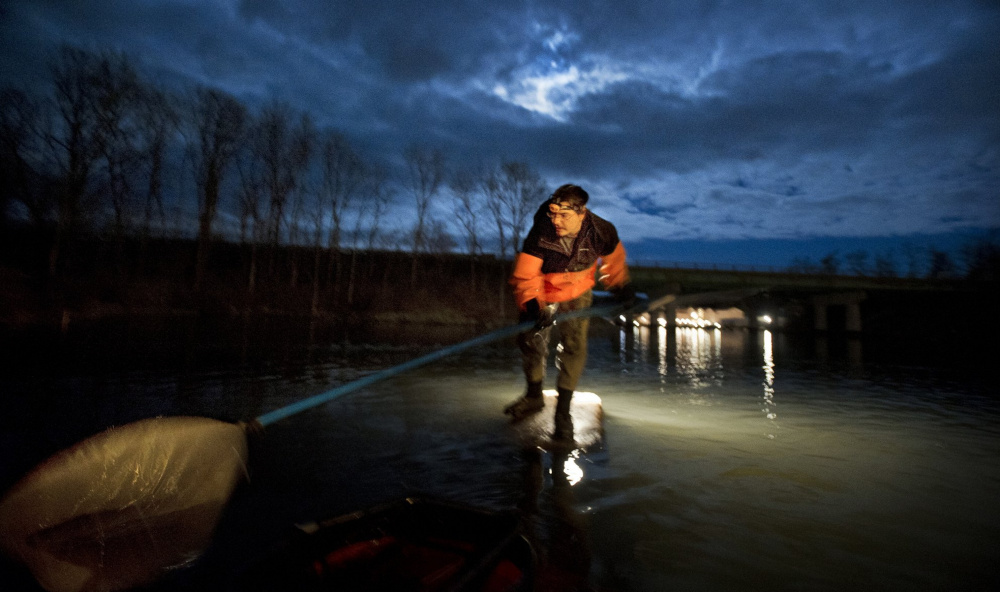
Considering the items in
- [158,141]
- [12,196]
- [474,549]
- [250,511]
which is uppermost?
[158,141]

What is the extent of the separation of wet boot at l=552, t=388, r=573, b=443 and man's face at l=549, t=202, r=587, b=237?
131cm

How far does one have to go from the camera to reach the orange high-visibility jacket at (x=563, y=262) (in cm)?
373

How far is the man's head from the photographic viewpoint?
365 cm

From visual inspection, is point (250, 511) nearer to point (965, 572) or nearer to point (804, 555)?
point (804, 555)

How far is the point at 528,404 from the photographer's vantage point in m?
4.22

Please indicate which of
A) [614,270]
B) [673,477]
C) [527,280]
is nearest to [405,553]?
[673,477]

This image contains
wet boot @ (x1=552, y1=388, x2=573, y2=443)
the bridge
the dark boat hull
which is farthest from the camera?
the bridge

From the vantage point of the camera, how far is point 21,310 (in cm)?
1530

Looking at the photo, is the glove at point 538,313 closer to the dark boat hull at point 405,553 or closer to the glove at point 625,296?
the glove at point 625,296

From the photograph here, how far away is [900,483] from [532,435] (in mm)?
2283

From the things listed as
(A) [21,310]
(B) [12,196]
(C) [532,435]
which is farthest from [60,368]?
(B) [12,196]

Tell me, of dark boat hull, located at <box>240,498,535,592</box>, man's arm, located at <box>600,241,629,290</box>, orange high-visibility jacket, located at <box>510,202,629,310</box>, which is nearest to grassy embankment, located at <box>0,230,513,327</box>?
orange high-visibility jacket, located at <box>510,202,629,310</box>

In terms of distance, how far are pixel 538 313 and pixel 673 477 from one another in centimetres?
146

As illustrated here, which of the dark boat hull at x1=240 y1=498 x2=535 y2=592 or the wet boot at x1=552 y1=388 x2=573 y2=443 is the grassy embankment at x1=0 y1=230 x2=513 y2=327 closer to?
the wet boot at x1=552 y1=388 x2=573 y2=443
